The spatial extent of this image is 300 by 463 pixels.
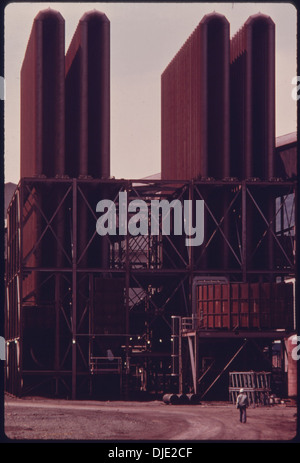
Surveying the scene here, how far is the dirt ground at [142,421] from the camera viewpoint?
94.8 ft

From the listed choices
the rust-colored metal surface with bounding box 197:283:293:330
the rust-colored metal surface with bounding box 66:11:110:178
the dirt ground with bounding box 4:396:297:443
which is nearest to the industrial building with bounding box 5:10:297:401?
the rust-colored metal surface with bounding box 66:11:110:178

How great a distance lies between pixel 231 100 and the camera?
61469 millimetres

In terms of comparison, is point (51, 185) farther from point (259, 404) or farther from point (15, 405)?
point (259, 404)

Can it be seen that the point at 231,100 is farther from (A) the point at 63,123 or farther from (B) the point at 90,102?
(A) the point at 63,123

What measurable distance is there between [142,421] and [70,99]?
29507 mm

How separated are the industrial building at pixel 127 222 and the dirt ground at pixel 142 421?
514 centimetres

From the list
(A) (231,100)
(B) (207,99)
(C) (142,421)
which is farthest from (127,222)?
(C) (142,421)

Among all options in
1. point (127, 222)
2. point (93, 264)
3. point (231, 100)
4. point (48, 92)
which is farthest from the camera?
point (231, 100)

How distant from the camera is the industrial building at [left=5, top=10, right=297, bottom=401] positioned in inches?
2218

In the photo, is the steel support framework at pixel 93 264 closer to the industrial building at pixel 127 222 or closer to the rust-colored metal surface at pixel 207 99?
the industrial building at pixel 127 222

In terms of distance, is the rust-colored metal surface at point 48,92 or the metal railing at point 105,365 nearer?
the metal railing at point 105,365

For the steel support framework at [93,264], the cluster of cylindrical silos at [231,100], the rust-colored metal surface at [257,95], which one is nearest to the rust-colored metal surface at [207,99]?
the cluster of cylindrical silos at [231,100]

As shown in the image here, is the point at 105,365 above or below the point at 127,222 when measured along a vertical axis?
below
